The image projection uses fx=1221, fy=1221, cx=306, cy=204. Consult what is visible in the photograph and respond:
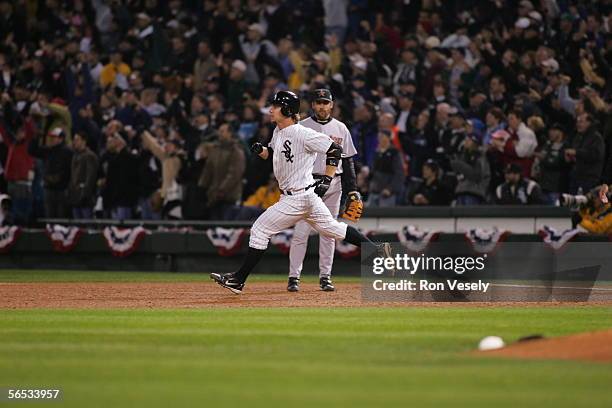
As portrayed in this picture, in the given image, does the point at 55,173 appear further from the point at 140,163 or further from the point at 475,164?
the point at 475,164

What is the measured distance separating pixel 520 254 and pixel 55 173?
11.3m

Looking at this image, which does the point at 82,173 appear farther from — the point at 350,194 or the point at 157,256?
the point at 350,194

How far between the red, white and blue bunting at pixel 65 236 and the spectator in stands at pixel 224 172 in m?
2.37

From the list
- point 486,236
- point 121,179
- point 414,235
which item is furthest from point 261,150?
point 121,179

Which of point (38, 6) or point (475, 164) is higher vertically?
point (38, 6)

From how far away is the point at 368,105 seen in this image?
2089 cm

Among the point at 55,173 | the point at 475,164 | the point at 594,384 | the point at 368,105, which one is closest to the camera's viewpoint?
the point at 594,384

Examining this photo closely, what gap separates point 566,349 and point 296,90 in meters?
14.6

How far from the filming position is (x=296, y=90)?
2258 cm

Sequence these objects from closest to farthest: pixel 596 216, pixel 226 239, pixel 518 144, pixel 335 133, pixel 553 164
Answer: pixel 335 133, pixel 596 216, pixel 553 164, pixel 518 144, pixel 226 239

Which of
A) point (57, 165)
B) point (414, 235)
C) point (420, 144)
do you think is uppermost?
point (420, 144)

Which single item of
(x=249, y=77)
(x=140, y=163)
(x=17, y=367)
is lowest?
(x=17, y=367)

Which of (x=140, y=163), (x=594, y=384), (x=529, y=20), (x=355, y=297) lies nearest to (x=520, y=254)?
(x=355, y=297)

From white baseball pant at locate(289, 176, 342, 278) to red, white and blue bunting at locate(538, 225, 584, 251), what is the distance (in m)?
4.28
